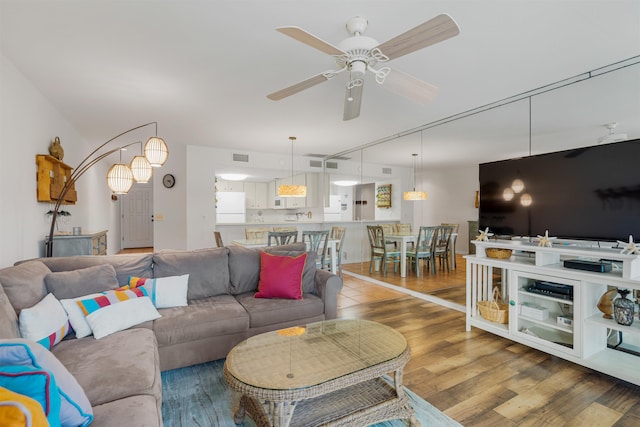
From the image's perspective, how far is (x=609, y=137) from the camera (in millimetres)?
2904

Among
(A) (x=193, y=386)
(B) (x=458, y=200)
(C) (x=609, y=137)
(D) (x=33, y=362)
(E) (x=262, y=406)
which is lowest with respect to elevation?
(A) (x=193, y=386)

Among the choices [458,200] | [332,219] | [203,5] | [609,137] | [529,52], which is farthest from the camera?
[332,219]

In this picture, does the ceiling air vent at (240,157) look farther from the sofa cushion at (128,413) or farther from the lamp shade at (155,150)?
the sofa cushion at (128,413)

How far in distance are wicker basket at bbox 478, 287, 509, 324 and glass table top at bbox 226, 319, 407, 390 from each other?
1.51m

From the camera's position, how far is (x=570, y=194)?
8.63ft

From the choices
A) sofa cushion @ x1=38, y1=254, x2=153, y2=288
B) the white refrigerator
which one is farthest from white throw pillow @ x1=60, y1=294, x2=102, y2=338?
the white refrigerator

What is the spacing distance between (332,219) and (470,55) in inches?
184

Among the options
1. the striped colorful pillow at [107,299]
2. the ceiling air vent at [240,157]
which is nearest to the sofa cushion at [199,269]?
the striped colorful pillow at [107,299]

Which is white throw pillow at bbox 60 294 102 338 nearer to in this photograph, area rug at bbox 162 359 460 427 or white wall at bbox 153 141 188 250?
area rug at bbox 162 359 460 427

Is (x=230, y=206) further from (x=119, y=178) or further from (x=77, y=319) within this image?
(x=77, y=319)

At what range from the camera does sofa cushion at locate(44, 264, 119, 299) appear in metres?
2.12

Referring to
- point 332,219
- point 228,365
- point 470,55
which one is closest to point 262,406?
point 228,365

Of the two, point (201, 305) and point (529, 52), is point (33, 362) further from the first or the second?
A: point (529, 52)

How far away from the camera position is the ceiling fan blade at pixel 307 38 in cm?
157
